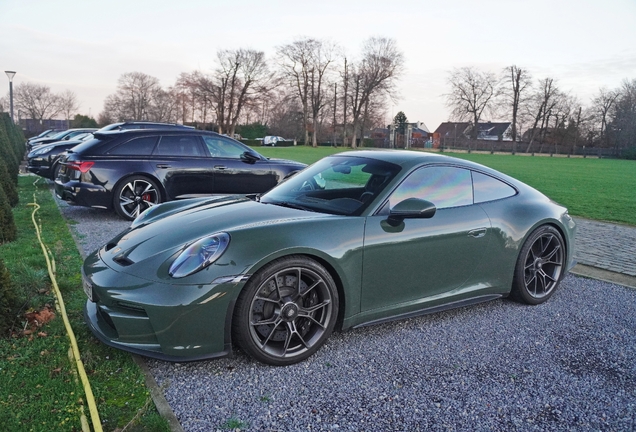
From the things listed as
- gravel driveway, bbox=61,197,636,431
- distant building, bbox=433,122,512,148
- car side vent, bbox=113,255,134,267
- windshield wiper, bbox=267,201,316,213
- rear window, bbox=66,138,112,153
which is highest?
distant building, bbox=433,122,512,148

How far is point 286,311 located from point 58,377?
138 cm

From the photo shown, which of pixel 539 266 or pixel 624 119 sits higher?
pixel 624 119

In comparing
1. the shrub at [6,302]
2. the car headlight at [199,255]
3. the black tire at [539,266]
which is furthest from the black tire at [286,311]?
the black tire at [539,266]

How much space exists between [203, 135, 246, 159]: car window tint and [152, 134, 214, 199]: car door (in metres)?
0.15

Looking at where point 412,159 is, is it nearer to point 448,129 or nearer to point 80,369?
point 80,369

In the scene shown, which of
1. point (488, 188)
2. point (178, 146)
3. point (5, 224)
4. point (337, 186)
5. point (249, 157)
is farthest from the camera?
point (249, 157)

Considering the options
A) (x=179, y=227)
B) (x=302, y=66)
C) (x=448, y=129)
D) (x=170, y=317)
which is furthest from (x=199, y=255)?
(x=448, y=129)

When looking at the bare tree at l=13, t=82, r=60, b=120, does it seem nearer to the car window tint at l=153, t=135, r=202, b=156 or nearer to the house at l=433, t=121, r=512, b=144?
the house at l=433, t=121, r=512, b=144

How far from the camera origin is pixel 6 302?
3.54 metres

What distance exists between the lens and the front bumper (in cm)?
299

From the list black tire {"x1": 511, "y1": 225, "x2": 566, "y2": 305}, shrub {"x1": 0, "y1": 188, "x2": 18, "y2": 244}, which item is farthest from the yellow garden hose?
black tire {"x1": 511, "y1": 225, "x2": 566, "y2": 305}

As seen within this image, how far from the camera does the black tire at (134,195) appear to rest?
834 cm

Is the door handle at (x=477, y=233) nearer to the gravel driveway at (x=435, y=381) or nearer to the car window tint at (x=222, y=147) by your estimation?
the gravel driveway at (x=435, y=381)

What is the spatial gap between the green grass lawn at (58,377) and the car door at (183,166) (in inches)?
160
